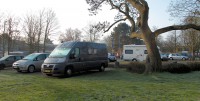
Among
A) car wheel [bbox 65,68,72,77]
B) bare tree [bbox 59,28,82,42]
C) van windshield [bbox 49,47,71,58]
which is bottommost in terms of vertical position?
car wheel [bbox 65,68,72,77]

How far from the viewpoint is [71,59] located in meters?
17.4

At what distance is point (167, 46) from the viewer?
253 feet

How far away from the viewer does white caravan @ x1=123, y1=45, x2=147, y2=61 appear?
40.8 metres

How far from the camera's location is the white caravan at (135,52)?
1604 inches

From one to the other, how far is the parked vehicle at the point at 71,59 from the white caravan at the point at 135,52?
21.3m

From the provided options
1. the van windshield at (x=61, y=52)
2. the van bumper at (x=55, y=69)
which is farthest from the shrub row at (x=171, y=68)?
the van bumper at (x=55, y=69)

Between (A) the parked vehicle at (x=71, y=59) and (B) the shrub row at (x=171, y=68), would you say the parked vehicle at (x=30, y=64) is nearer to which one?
(A) the parked vehicle at (x=71, y=59)

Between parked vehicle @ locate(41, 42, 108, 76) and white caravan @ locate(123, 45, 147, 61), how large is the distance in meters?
21.3

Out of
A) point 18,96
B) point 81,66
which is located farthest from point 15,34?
point 18,96

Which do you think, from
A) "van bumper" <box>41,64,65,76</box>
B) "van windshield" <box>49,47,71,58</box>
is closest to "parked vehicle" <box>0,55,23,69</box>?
"van windshield" <box>49,47,71,58</box>

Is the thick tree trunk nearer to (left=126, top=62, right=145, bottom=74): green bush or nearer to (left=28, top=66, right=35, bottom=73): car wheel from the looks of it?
(left=126, top=62, right=145, bottom=74): green bush

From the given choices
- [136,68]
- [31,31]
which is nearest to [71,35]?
[31,31]

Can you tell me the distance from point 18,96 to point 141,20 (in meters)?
12.6

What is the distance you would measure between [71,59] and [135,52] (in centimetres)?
2505
